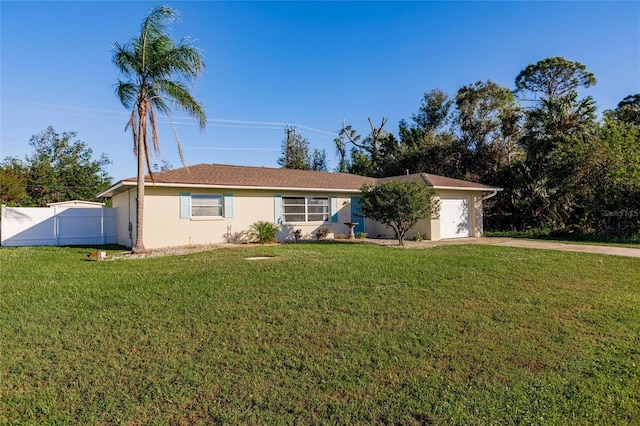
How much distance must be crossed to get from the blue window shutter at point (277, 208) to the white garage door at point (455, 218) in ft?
25.3

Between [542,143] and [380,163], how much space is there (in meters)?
13.4

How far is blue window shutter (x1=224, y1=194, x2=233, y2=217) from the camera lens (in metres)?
15.6

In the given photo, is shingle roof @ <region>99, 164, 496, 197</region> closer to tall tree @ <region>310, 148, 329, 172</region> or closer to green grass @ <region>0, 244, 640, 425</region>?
green grass @ <region>0, 244, 640, 425</region>

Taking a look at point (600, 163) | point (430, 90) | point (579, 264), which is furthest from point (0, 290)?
point (430, 90)

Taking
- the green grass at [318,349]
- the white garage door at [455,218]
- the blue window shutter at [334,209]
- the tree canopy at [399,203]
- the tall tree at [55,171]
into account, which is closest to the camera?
the green grass at [318,349]

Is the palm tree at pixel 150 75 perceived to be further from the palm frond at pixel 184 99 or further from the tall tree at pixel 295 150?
the tall tree at pixel 295 150

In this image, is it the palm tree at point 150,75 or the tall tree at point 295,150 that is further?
the tall tree at point 295,150

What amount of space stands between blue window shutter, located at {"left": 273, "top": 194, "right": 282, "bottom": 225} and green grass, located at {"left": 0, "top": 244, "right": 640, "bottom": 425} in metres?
8.85

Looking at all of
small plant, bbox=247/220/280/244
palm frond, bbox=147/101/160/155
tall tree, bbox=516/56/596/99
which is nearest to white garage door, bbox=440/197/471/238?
small plant, bbox=247/220/280/244

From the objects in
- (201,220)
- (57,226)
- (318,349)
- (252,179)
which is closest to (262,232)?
(201,220)

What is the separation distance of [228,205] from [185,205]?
1740 mm

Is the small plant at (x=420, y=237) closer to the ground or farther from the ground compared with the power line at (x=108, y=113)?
closer to the ground

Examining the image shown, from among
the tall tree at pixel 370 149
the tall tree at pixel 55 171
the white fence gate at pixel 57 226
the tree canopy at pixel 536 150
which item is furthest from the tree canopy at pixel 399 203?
the tall tree at pixel 55 171

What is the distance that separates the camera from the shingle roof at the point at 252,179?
1475 centimetres
